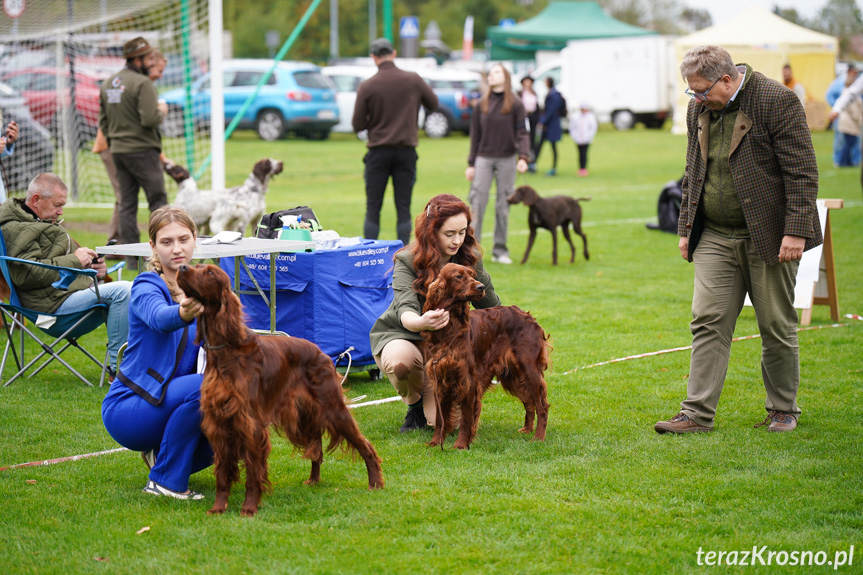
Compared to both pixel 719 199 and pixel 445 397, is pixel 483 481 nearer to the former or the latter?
pixel 445 397

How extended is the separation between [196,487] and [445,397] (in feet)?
4.14

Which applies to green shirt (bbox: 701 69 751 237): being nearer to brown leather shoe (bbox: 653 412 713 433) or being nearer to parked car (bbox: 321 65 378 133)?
brown leather shoe (bbox: 653 412 713 433)

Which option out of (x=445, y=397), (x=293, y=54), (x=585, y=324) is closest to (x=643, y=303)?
(x=585, y=324)

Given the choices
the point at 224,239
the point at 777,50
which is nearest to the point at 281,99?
the point at 777,50

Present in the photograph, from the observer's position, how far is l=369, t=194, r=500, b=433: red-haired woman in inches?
176

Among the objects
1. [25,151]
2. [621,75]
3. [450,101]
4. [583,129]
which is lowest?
[25,151]

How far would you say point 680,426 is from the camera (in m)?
4.73

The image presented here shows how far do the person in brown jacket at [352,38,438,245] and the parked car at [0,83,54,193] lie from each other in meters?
6.79

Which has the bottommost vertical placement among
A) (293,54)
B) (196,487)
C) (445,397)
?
(196,487)

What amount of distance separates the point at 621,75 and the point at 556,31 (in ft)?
27.8

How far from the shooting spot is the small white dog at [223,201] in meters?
9.94

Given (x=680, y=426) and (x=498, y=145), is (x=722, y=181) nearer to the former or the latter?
(x=680, y=426)

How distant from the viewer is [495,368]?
4508 millimetres

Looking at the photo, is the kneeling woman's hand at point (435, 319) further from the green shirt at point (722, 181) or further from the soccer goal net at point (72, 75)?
the soccer goal net at point (72, 75)
